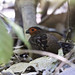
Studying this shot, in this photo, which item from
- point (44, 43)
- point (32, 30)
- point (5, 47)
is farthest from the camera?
point (32, 30)

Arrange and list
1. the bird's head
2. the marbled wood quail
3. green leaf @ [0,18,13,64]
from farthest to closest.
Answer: the bird's head < the marbled wood quail < green leaf @ [0,18,13,64]

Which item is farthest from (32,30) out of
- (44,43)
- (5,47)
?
(5,47)

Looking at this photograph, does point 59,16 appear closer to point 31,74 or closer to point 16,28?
point 31,74

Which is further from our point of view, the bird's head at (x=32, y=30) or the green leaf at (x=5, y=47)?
the bird's head at (x=32, y=30)

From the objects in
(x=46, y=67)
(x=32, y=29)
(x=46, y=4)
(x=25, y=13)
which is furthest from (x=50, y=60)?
(x=46, y=4)

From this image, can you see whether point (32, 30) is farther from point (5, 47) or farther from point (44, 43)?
point (5, 47)

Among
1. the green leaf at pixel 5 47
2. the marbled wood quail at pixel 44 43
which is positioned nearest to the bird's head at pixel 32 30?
the marbled wood quail at pixel 44 43

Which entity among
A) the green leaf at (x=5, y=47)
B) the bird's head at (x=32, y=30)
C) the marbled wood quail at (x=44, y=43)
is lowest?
the green leaf at (x=5, y=47)

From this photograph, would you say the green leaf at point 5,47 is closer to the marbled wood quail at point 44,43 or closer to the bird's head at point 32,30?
the marbled wood quail at point 44,43

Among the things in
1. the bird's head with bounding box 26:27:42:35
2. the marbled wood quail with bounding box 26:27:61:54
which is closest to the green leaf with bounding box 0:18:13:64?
the marbled wood quail with bounding box 26:27:61:54

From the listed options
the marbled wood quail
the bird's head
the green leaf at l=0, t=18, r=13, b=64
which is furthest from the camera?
the bird's head

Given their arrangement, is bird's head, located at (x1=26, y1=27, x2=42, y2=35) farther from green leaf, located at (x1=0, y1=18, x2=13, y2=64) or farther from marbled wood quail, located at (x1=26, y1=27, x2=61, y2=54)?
green leaf, located at (x1=0, y1=18, x2=13, y2=64)
